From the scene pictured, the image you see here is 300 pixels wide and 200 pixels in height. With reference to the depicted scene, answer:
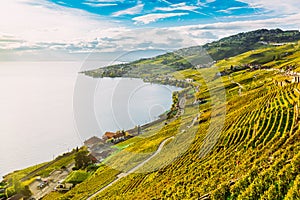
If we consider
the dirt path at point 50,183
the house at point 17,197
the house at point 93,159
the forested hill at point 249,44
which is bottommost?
the dirt path at point 50,183

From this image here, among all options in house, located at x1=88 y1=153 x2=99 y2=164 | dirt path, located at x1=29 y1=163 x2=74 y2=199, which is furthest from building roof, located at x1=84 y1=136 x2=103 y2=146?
dirt path, located at x1=29 y1=163 x2=74 y2=199

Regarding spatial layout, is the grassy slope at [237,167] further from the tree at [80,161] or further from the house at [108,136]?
the house at [108,136]

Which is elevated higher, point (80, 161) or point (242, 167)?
point (242, 167)

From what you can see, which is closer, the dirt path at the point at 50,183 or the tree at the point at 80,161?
the dirt path at the point at 50,183

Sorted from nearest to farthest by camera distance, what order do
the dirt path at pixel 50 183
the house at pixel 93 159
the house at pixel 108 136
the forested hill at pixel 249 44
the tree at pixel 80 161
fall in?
Answer: 1. the dirt path at pixel 50 183
2. the tree at pixel 80 161
3. the house at pixel 93 159
4. the house at pixel 108 136
5. the forested hill at pixel 249 44

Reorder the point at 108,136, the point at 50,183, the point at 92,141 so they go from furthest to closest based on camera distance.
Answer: the point at 108,136, the point at 92,141, the point at 50,183

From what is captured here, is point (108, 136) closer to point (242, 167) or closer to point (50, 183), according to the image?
point (50, 183)

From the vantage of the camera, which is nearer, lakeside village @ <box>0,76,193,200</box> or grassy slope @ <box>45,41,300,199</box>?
grassy slope @ <box>45,41,300,199</box>

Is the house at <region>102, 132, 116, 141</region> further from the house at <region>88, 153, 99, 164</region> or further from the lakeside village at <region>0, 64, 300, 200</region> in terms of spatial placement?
the house at <region>88, 153, 99, 164</region>

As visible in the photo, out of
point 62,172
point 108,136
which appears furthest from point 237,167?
point 108,136

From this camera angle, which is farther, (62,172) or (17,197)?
(62,172)

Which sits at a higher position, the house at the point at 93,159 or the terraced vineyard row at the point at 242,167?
the terraced vineyard row at the point at 242,167

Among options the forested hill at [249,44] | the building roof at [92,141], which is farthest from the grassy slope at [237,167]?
the forested hill at [249,44]
